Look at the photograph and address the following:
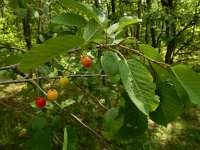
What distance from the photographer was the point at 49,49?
2.08 ft

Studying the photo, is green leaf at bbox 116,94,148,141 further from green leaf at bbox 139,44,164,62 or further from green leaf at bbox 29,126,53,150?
green leaf at bbox 29,126,53,150

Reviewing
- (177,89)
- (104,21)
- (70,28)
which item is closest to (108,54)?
(104,21)

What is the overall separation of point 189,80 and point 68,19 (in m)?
0.39

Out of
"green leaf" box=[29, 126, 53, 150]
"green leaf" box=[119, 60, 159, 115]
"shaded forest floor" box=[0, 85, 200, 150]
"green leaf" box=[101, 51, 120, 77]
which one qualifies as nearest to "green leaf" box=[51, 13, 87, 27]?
"green leaf" box=[101, 51, 120, 77]

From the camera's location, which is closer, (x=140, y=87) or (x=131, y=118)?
(x=140, y=87)

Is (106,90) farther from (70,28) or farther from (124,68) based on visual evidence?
(124,68)

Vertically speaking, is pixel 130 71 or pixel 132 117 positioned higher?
pixel 130 71

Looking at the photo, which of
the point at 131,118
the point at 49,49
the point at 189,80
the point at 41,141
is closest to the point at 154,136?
the point at 41,141

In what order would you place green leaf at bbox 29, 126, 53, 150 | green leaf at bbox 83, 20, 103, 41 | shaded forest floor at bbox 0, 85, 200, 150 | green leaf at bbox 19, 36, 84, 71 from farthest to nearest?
shaded forest floor at bbox 0, 85, 200, 150, green leaf at bbox 29, 126, 53, 150, green leaf at bbox 83, 20, 103, 41, green leaf at bbox 19, 36, 84, 71

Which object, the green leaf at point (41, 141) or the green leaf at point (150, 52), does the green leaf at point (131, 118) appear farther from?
the green leaf at point (41, 141)

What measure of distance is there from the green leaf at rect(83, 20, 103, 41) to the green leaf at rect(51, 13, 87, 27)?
0.23 feet

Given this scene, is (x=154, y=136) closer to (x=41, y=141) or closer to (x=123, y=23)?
(x=41, y=141)

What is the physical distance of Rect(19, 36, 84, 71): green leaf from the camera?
2.05ft

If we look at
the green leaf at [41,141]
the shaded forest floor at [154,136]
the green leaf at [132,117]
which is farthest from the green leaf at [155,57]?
the shaded forest floor at [154,136]
